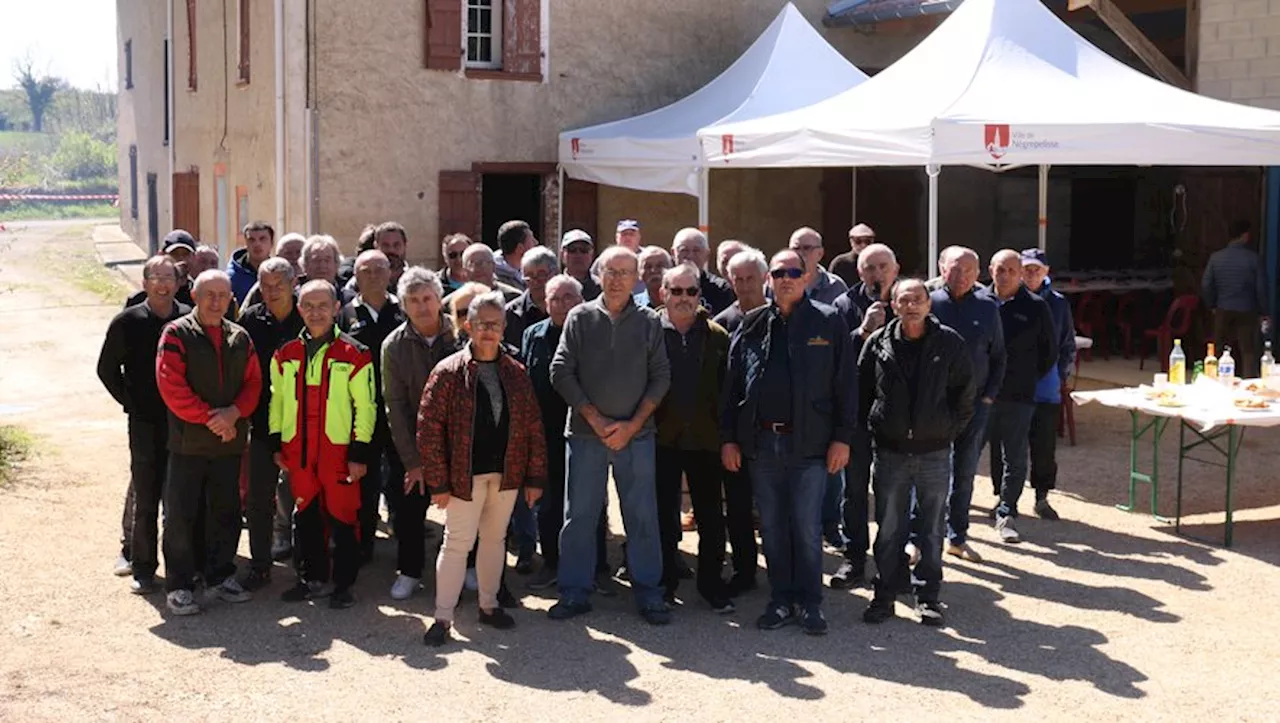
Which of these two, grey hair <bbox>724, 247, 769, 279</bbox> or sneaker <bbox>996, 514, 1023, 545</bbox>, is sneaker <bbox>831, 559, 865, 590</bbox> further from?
grey hair <bbox>724, 247, 769, 279</bbox>

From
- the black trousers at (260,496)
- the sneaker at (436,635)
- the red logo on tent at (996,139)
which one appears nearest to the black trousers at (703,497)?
the sneaker at (436,635)

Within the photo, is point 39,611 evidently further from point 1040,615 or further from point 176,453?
point 1040,615

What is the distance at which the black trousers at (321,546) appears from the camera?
6.94 m

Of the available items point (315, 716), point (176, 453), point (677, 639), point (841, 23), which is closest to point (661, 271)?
point (677, 639)

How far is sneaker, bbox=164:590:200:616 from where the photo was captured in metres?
6.80

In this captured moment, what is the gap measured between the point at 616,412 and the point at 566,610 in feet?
3.16

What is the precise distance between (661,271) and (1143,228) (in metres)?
13.2

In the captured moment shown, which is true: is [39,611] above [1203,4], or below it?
below

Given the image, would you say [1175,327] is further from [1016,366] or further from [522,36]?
[522,36]

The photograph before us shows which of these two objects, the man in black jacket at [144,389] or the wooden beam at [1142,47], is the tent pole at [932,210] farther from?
the man in black jacket at [144,389]

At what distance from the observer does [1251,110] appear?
11.2 meters

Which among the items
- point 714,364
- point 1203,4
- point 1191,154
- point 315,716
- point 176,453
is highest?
point 1203,4

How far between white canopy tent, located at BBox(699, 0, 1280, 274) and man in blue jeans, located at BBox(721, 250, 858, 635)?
4252 mm

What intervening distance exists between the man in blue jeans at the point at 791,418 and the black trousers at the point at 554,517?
1067 millimetres
